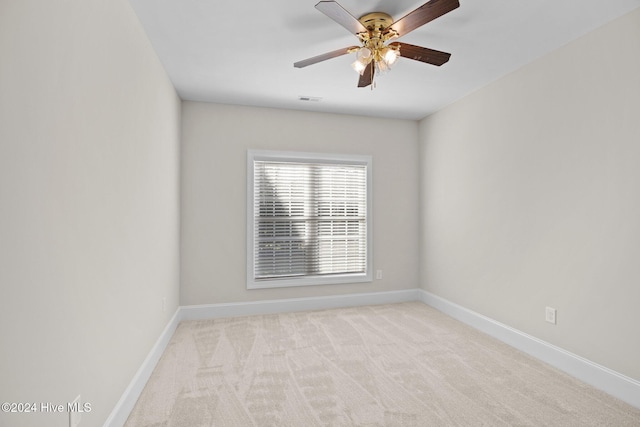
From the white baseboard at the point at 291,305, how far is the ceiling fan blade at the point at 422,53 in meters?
2.94

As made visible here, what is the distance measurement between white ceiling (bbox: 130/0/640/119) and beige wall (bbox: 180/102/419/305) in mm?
365

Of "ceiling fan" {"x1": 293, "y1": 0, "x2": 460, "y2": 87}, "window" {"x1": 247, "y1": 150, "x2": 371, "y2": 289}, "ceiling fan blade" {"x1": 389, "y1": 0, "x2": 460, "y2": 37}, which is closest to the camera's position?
"ceiling fan blade" {"x1": 389, "y1": 0, "x2": 460, "y2": 37}

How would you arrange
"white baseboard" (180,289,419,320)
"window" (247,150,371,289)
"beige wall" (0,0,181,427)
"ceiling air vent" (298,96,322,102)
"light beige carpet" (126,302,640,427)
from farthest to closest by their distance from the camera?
"window" (247,150,371,289) < "white baseboard" (180,289,419,320) < "ceiling air vent" (298,96,322,102) < "light beige carpet" (126,302,640,427) < "beige wall" (0,0,181,427)

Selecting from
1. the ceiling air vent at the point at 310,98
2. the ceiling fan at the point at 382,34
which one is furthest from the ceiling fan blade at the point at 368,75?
the ceiling air vent at the point at 310,98

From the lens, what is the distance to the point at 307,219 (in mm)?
4223

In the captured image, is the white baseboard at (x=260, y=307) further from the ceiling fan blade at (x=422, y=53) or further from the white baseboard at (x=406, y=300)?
the ceiling fan blade at (x=422, y=53)

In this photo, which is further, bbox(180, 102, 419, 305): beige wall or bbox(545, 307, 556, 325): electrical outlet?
bbox(180, 102, 419, 305): beige wall

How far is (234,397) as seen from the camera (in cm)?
216

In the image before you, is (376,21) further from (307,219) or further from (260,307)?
(260,307)

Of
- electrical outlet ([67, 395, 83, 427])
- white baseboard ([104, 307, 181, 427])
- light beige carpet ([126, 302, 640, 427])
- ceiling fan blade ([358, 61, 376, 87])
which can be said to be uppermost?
ceiling fan blade ([358, 61, 376, 87])

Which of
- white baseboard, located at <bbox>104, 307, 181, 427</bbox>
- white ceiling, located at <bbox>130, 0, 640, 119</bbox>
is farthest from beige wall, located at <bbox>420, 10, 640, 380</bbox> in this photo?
white baseboard, located at <bbox>104, 307, 181, 427</bbox>

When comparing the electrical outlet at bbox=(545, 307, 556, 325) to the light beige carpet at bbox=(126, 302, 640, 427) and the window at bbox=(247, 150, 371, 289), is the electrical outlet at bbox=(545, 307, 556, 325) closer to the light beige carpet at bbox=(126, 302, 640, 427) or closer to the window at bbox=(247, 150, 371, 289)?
the light beige carpet at bbox=(126, 302, 640, 427)

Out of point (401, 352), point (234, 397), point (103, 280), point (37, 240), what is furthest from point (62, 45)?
point (401, 352)

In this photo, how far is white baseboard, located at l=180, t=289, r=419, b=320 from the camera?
12.4ft
